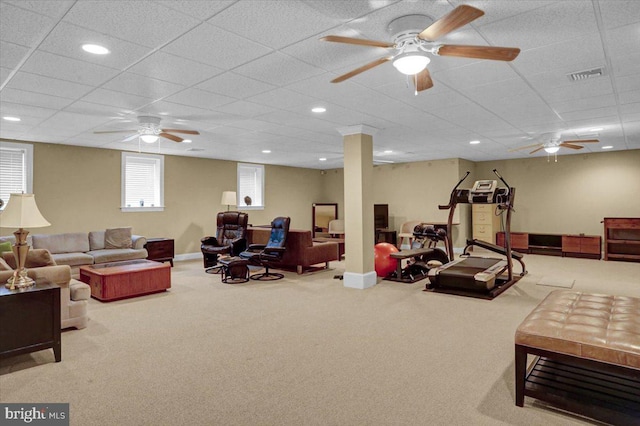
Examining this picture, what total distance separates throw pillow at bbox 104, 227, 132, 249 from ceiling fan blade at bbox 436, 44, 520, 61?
6823 mm

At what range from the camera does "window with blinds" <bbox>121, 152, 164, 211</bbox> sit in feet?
26.5

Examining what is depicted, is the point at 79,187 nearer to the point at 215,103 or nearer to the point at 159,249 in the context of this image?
the point at 159,249

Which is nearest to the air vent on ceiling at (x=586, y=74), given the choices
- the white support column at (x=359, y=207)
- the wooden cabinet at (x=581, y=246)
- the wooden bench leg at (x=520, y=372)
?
the wooden bench leg at (x=520, y=372)

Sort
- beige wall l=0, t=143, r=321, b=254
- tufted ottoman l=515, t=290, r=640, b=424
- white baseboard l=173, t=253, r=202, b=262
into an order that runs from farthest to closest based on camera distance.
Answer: white baseboard l=173, t=253, r=202, b=262
beige wall l=0, t=143, r=321, b=254
tufted ottoman l=515, t=290, r=640, b=424

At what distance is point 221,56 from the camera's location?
9.95ft

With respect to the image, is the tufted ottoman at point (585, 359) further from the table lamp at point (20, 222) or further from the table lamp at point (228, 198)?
the table lamp at point (228, 198)

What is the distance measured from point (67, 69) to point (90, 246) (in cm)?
480

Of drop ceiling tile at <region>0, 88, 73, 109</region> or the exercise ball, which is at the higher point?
drop ceiling tile at <region>0, 88, 73, 109</region>

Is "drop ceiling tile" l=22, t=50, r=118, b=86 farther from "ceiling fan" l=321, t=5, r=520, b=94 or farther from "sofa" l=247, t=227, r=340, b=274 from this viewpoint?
"sofa" l=247, t=227, r=340, b=274

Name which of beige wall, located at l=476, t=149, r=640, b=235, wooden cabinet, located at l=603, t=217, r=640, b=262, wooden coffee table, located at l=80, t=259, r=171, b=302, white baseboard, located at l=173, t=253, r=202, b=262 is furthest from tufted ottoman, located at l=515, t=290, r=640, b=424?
white baseboard, located at l=173, t=253, r=202, b=262

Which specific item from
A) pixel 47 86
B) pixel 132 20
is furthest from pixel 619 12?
pixel 47 86

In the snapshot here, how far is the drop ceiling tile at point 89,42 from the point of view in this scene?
258 centimetres

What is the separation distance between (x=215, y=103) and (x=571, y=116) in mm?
4764

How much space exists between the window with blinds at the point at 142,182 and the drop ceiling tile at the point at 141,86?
456cm
